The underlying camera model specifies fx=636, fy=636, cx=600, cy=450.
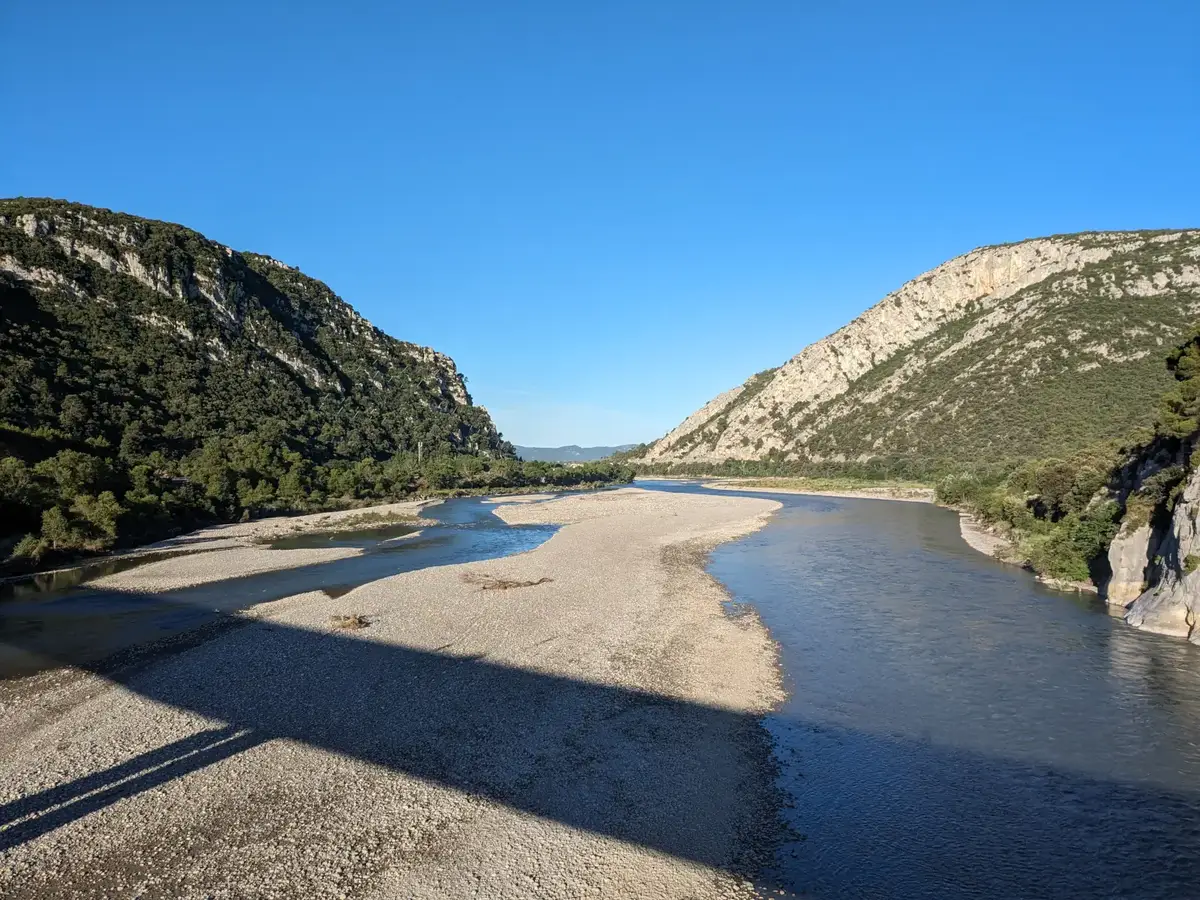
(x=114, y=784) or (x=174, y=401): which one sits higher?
(x=174, y=401)

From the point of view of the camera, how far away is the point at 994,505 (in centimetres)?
4747

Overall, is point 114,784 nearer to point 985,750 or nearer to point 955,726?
point 985,750

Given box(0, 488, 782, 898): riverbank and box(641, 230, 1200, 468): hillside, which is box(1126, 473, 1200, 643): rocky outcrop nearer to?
box(0, 488, 782, 898): riverbank

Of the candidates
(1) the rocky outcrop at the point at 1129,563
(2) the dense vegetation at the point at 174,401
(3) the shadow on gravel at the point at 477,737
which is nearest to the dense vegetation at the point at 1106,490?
(1) the rocky outcrop at the point at 1129,563

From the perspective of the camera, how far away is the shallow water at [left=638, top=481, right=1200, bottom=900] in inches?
346

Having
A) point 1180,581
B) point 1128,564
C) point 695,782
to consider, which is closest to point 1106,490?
point 1128,564

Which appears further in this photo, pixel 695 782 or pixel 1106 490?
pixel 1106 490

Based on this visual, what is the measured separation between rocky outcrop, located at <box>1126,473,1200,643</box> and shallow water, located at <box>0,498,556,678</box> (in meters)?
28.1

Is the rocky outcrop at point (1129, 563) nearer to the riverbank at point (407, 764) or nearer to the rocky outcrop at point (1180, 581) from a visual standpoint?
the rocky outcrop at point (1180, 581)

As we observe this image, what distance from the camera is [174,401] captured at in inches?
2950

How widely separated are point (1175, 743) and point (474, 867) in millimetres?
13147

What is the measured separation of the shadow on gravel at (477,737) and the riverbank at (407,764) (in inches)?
2.1

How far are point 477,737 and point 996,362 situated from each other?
112 m

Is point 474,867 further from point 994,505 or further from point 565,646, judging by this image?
point 994,505
